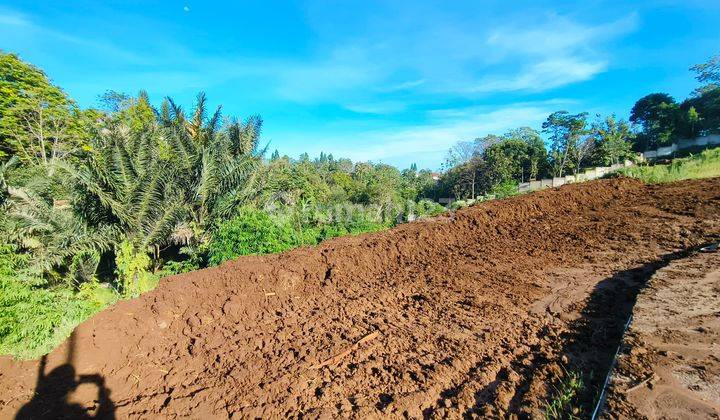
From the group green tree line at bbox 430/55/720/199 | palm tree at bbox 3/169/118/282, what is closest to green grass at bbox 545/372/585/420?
palm tree at bbox 3/169/118/282

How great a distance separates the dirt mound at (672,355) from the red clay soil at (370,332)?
263mm

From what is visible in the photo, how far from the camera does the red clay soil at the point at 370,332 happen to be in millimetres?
2639

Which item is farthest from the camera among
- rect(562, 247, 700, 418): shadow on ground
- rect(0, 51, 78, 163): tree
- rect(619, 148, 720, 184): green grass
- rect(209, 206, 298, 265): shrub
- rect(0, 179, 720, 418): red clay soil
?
rect(0, 51, 78, 163): tree

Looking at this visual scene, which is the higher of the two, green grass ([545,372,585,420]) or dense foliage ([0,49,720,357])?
dense foliage ([0,49,720,357])

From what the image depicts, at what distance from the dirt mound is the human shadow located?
389 cm

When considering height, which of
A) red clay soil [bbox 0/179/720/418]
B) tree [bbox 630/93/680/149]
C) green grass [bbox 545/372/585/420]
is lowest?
green grass [bbox 545/372/585/420]

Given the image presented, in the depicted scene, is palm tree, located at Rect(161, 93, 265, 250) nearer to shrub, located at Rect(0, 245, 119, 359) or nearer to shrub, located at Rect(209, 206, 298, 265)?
shrub, located at Rect(209, 206, 298, 265)

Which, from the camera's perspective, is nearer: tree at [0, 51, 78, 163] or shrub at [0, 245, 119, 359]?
shrub at [0, 245, 119, 359]

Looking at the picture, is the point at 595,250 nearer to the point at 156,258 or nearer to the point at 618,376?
the point at 618,376

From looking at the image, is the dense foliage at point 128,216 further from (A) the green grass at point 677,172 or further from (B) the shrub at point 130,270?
(A) the green grass at point 677,172

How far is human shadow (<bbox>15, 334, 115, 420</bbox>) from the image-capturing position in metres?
2.78

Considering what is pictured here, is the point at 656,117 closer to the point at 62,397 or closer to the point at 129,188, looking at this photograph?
the point at 129,188

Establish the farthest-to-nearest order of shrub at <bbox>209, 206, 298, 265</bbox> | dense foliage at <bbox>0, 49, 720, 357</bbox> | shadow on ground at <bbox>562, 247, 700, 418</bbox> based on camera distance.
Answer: shrub at <bbox>209, 206, 298, 265</bbox>
dense foliage at <bbox>0, 49, 720, 357</bbox>
shadow on ground at <bbox>562, 247, 700, 418</bbox>

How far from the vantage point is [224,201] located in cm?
812
